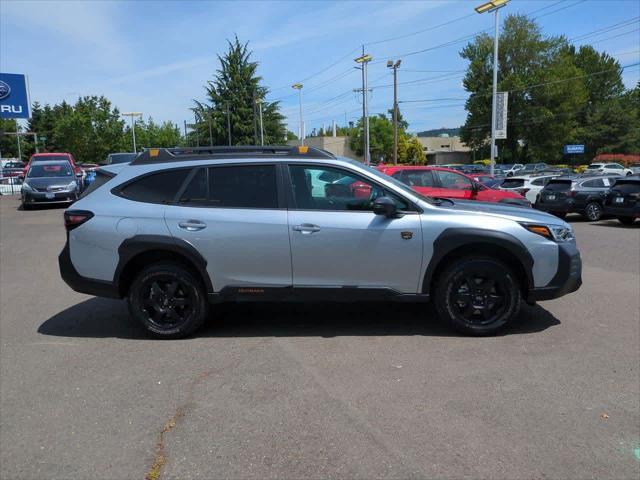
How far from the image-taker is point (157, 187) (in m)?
5.23

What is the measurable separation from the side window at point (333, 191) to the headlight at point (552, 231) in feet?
3.97

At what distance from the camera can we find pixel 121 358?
4770mm

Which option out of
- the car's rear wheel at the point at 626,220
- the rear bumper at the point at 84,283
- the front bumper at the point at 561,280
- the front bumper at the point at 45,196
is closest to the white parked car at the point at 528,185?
the car's rear wheel at the point at 626,220

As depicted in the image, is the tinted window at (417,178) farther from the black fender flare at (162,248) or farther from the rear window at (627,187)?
the black fender flare at (162,248)

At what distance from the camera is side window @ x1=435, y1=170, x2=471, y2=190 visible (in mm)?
12219

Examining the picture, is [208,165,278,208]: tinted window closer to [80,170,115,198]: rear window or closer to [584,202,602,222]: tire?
[80,170,115,198]: rear window

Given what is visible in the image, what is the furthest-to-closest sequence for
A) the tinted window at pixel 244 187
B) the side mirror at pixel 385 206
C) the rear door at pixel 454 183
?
the rear door at pixel 454 183 → the tinted window at pixel 244 187 → the side mirror at pixel 385 206

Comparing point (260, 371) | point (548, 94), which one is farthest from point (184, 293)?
point (548, 94)

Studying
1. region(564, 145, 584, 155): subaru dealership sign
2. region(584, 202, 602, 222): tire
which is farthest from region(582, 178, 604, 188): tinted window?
region(564, 145, 584, 155): subaru dealership sign

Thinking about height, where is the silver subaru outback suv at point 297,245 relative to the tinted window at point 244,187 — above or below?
below

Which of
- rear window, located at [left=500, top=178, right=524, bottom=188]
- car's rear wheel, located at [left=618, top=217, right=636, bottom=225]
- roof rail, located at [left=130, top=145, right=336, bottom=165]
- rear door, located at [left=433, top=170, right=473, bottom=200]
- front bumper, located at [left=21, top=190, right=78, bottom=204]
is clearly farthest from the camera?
rear window, located at [left=500, top=178, right=524, bottom=188]

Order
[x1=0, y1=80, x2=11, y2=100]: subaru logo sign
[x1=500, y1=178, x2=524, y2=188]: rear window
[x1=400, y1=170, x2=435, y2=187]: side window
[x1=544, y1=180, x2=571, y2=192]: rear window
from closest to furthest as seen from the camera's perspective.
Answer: [x1=400, y1=170, x2=435, y2=187]: side window, [x1=544, y1=180, x2=571, y2=192]: rear window, [x1=500, y1=178, x2=524, y2=188]: rear window, [x1=0, y1=80, x2=11, y2=100]: subaru logo sign

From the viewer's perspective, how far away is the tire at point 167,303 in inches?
202

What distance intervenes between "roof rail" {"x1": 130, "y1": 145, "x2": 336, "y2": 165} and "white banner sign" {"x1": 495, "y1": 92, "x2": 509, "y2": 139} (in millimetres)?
29912
